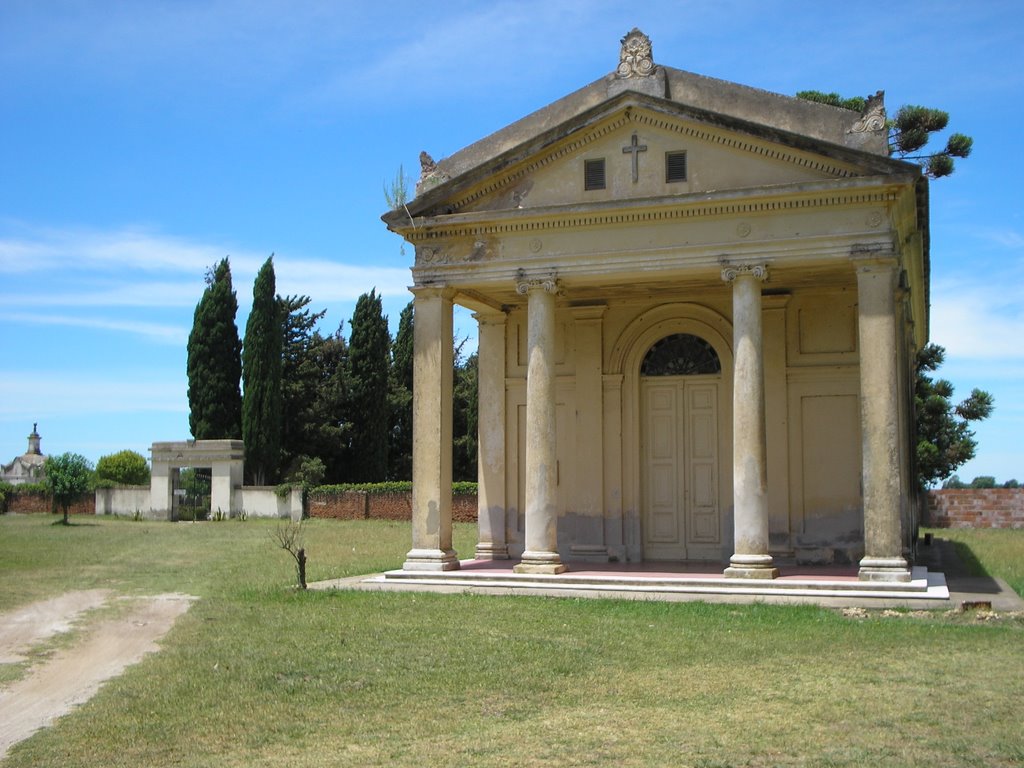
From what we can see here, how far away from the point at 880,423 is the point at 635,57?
676 cm

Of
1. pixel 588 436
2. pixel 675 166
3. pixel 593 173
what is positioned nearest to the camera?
pixel 675 166

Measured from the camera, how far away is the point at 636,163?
52.0ft

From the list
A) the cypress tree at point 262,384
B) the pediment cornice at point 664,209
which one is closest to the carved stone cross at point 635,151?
the pediment cornice at point 664,209

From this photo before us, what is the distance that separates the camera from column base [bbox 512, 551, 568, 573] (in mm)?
15423

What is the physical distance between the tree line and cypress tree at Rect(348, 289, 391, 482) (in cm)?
5

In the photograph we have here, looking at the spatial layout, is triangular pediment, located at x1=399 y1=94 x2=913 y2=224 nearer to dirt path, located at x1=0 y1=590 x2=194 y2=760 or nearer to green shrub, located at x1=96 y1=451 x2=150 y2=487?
dirt path, located at x1=0 y1=590 x2=194 y2=760

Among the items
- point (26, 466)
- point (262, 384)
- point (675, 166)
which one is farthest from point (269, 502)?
point (26, 466)

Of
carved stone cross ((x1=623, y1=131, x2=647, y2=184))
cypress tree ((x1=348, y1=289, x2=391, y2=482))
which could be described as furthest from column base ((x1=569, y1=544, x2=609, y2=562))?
cypress tree ((x1=348, y1=289, x2=391, y2=482))

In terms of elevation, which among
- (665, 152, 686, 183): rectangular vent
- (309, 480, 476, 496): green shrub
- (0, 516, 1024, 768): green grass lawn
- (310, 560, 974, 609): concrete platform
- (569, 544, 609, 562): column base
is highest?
(665, 152, 686, 183): rectangular vent

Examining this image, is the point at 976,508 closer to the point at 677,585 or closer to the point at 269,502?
the point at 677,585

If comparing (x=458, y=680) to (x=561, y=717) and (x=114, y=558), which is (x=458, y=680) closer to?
(x=561, y=717)

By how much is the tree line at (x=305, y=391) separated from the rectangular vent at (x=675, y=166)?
2855 cm

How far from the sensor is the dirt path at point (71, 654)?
8.42 m

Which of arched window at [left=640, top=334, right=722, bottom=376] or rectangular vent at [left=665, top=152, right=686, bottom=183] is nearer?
rectangular vent at [left=665, top=152, right=686, bottom=183]
